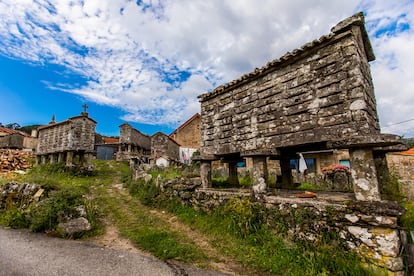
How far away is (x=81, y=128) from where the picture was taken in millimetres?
15125

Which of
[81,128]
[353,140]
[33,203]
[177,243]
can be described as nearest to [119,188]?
[33,203]

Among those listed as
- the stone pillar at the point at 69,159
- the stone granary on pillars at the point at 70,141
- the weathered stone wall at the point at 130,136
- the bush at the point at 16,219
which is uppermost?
the weathered stone wall at the point at 130,136

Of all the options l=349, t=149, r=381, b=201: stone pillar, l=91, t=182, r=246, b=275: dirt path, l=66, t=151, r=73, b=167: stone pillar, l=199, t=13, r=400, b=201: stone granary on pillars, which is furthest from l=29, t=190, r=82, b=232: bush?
l=66, t=151, r=73, b=167: stone pillar

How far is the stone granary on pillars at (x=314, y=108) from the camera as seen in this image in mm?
3996

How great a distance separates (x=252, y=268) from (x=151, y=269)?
2002 mm

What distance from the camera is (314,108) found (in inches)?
184

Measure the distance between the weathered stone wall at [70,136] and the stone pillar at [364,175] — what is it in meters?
16.4

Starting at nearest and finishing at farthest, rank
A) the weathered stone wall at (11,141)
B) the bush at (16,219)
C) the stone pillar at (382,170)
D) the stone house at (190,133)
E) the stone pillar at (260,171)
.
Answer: the stone pillar at (382,170), the stone pillar at (260,171), the bush at (16,219), the stone house at (190,133), the weathered stone wall at (11,141)

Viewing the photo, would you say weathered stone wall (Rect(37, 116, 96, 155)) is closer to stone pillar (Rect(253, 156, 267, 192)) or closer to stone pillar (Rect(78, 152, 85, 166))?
stone pillar (Rect(78, 152, 85, 166))

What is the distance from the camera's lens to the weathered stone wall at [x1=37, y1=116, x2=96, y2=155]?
48.3 feet

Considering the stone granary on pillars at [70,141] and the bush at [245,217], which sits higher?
the stone granary on pillars at [70,141]

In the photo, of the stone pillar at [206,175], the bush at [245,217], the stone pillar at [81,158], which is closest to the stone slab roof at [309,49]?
the stone pillar at [206,175]

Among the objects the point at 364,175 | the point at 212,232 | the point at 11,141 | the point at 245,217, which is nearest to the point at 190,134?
the point at 212,232

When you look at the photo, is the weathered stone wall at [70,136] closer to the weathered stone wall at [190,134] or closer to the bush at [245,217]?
the bush at [245,217]
